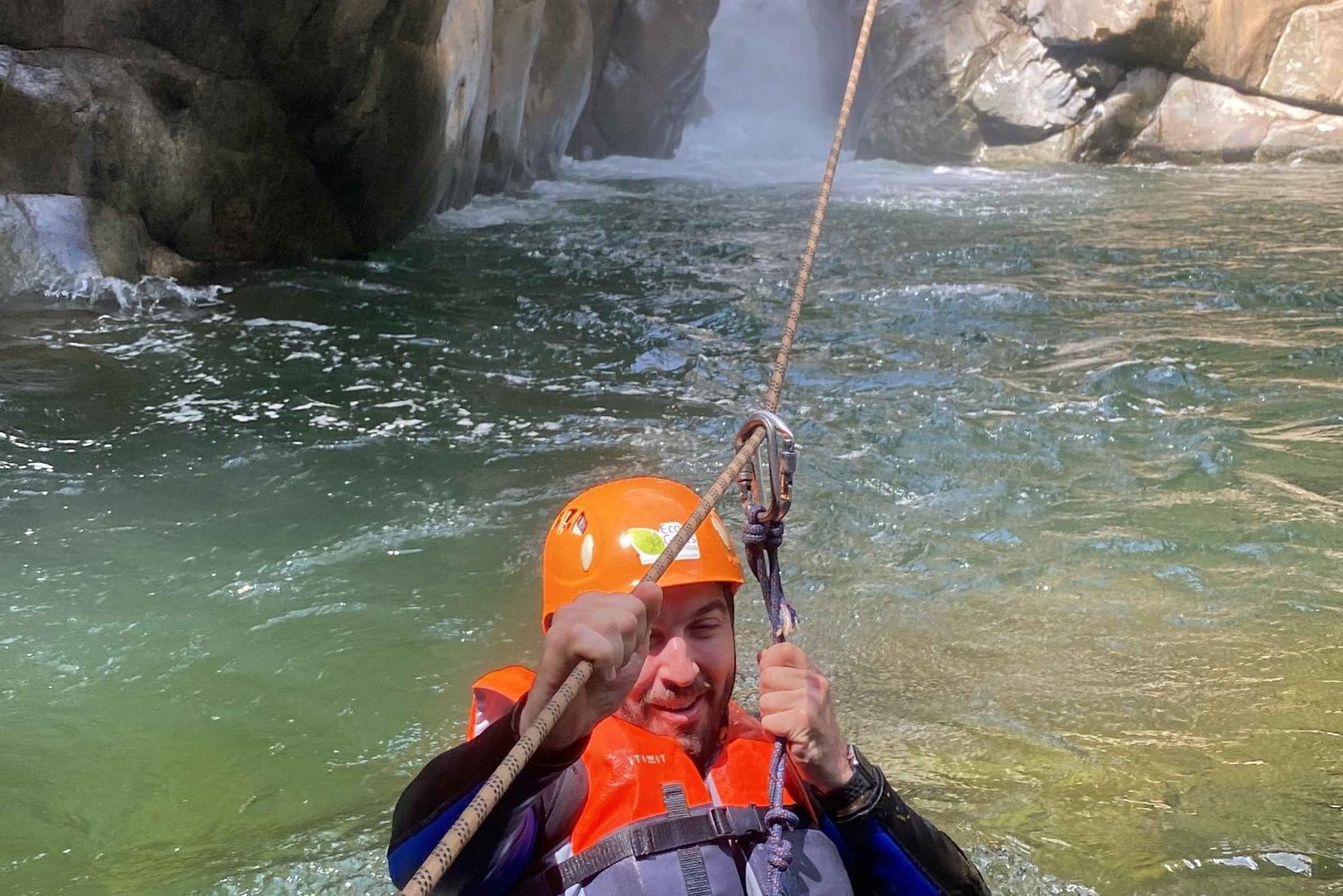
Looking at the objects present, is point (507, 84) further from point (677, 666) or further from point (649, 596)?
point (649, 596)

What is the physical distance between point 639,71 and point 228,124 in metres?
12.8

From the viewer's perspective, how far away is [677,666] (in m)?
1.81

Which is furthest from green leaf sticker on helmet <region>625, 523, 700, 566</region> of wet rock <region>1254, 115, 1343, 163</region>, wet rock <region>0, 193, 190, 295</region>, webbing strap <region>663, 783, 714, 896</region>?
wet rock <region>1254, 115, 1343, 163</region>

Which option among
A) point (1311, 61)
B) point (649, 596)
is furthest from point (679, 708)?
point (1311, 61)

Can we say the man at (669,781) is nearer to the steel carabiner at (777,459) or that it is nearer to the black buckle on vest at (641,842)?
the black buckle on vest at (641,842)

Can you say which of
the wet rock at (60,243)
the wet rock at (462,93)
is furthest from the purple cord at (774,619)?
the wet rock at (462,93)

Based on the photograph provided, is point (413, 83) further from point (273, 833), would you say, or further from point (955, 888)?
point (955, 888)

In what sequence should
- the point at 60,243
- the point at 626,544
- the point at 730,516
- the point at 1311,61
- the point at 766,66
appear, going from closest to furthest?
the point at 626,544 < the point at 730,516 < the point at 60,243 < the point at 1311,61 < the point at 766,66

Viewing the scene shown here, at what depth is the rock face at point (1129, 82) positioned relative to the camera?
17.5m

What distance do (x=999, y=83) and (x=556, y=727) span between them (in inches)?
769

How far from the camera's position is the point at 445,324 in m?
7.33

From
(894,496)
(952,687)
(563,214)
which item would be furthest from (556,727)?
(563,214)

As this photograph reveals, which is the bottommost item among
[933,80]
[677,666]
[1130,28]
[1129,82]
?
[677,666]

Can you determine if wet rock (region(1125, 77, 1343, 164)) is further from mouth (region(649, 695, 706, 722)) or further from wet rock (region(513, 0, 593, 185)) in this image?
mouth (region(649, 695, 706, 722))
